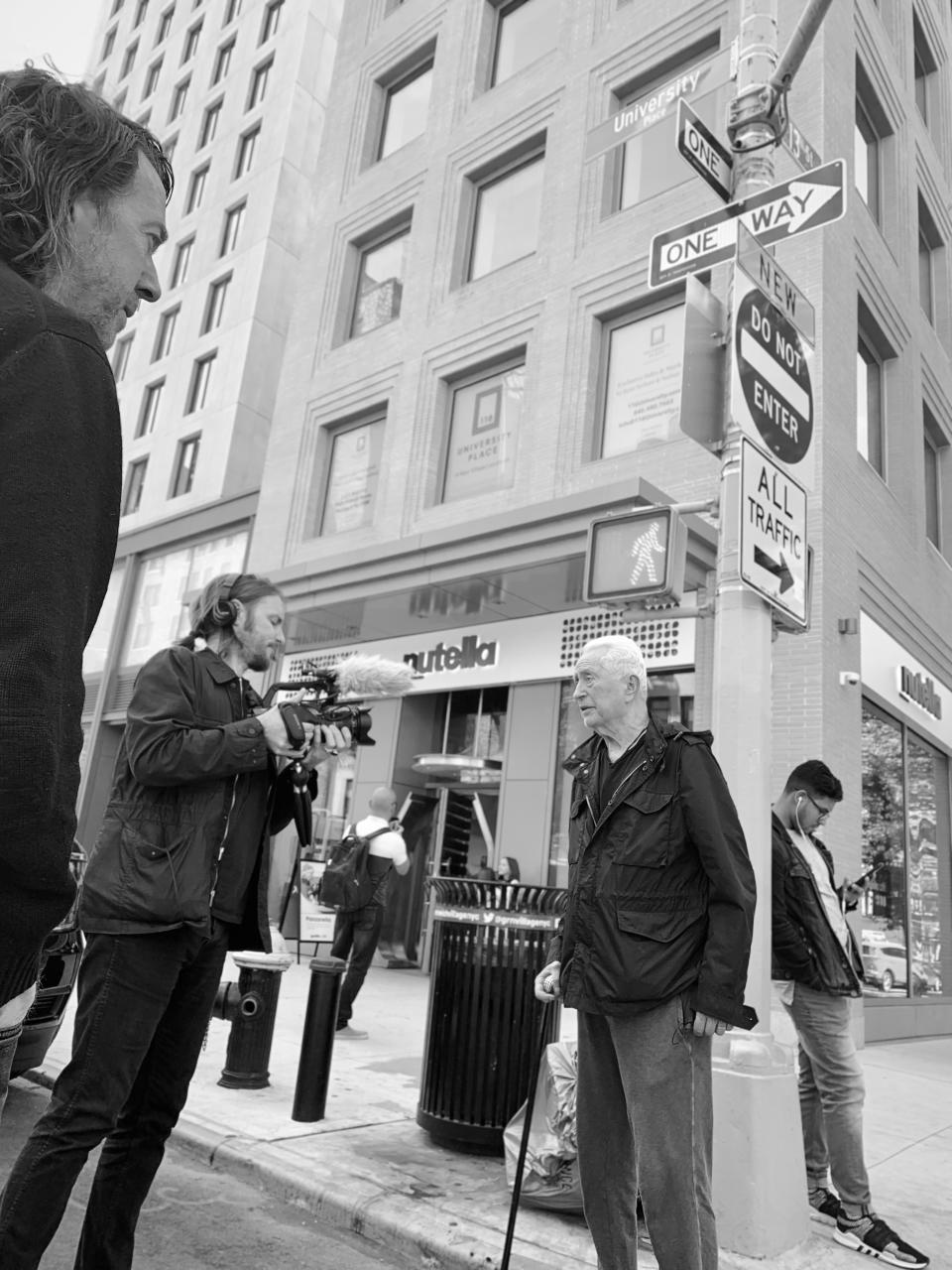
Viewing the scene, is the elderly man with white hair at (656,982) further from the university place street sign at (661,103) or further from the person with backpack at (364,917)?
the person with backpack at (364,917)

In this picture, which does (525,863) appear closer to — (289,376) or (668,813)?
(668,813)

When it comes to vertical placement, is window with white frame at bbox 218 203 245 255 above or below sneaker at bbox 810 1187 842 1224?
above

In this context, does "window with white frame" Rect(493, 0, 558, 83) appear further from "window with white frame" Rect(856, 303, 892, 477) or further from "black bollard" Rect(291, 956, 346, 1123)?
"black bollard" Rect(291, 956, 346, 1123)

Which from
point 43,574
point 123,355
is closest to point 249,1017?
point 43,574

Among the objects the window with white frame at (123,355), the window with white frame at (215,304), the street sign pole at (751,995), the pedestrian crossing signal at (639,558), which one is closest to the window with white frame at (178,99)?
the window with white frame at (123,355)

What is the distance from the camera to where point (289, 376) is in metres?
17.9

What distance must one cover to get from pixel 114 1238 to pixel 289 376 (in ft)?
54.8

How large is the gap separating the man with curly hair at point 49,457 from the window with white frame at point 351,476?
1415 centimetres

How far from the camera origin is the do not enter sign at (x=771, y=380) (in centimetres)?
504

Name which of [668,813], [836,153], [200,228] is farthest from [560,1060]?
[200,228]

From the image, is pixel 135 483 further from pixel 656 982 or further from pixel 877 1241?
A: pixel 656 982

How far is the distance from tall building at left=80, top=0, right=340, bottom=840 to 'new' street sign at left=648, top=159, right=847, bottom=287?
1611 cm

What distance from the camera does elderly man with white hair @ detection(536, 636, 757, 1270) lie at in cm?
293

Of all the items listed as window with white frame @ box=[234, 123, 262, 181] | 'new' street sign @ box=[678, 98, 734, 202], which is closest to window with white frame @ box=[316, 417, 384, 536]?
'new' street sign @ box=[678, 98, 734, 202]
